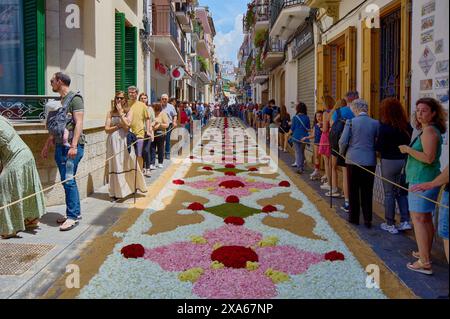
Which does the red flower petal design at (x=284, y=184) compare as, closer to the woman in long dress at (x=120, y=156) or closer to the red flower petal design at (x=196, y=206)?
the red flower petal design at (x=196, y=206)

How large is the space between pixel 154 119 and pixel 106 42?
267 centimetres

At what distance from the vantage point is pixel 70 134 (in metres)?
6.95

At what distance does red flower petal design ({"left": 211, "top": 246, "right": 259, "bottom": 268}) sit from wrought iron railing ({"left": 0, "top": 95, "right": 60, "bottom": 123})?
13.1 ft

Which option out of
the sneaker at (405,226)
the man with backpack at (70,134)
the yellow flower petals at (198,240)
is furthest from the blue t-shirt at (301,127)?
the yellow flower petals at (198,240)

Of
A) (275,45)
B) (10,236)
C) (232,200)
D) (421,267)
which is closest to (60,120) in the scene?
(10,236)

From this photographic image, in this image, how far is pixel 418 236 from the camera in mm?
5238

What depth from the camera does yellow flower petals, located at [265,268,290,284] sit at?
4.82 m

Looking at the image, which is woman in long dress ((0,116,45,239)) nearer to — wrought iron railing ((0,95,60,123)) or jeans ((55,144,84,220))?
jeans ((55,144,84,220))

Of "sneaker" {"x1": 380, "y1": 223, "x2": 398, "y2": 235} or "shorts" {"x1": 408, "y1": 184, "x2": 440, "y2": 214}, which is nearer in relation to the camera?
"shorts" {"x1": 408, "y1": 184, "x2": 440, "y2": 214}

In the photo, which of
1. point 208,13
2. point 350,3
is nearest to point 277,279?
point 350,3

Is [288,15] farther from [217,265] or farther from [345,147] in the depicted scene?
[217,265]

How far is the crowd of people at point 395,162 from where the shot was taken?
494 cm

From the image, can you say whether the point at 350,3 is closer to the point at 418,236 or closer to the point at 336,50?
the point at 336,50

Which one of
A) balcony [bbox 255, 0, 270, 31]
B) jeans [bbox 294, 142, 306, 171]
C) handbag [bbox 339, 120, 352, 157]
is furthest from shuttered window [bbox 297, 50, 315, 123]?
balcony [bbox 255, 0, 270, 31]
